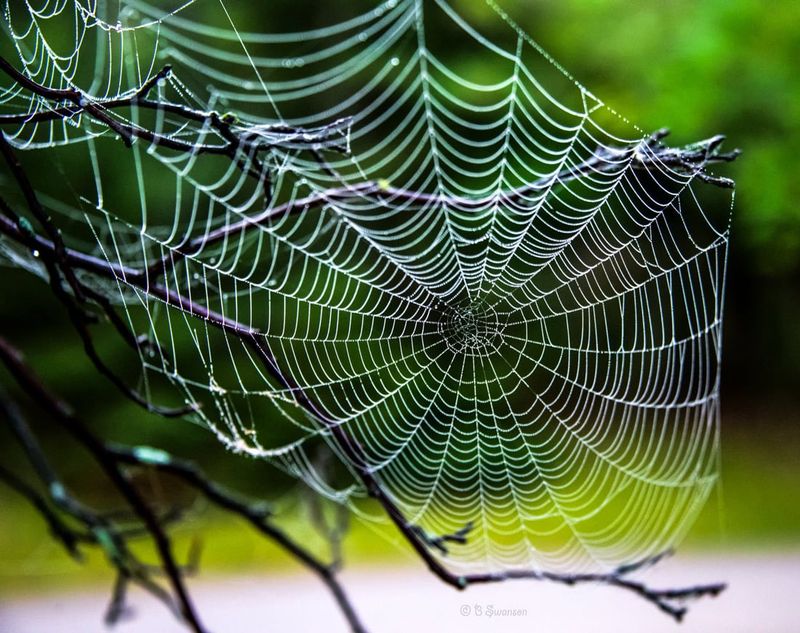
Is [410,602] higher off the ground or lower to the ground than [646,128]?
lower

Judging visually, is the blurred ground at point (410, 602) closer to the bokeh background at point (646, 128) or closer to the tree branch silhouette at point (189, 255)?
the bokeh background at point (646, 128)

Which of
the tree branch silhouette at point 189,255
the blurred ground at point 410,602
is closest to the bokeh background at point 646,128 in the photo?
the blurred ground at point 410,602

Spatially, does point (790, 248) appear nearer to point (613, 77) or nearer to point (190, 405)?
point (613, 77)

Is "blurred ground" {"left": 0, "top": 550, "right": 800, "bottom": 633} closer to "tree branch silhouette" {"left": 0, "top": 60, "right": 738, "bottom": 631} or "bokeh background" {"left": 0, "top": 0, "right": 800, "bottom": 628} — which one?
"bokeh background" {"left": 0, "top": 0, "right": 800, "bottom": 628}

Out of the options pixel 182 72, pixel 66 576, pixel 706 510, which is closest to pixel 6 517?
pixel 66 576

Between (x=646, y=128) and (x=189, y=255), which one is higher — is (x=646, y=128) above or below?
above

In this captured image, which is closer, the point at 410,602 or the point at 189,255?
the point at 189,255

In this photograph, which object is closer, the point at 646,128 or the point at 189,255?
the point at 189,255

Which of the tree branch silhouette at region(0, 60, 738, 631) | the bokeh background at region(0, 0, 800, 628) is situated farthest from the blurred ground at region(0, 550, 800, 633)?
the tree branch silhouette at region(0, 60, 738, 631)
